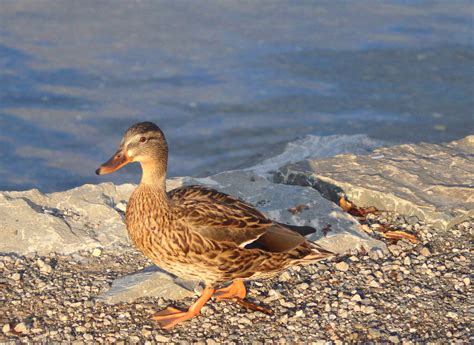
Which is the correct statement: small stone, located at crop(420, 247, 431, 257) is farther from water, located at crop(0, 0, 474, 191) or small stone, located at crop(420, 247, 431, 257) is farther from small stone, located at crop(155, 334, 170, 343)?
water, located at crop(0, 0, 474, 191)

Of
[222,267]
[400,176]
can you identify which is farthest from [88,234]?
[400,176]

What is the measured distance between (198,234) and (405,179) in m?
2.58

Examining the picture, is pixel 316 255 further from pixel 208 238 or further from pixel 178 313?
pixel 178 313

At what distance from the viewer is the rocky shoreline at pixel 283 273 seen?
545 centimetres

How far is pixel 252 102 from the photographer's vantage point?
13367 mm

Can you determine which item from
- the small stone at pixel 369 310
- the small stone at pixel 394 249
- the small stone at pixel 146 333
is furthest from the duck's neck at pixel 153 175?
the small stone at pixel 394 249

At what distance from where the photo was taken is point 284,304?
18.8 feet

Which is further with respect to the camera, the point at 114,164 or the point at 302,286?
the point at 302,286

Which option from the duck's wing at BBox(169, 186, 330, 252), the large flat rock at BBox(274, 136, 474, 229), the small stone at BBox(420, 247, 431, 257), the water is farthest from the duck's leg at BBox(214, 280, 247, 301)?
the water

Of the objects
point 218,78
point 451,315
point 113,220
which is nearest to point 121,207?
point 113,220

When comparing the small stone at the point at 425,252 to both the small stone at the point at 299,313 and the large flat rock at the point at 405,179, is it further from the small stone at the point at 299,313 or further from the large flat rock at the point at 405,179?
the small stone at the point at 299,313

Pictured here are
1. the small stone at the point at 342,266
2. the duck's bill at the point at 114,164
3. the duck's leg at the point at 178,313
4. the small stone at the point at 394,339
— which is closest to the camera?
the small stone at the point at 394,339

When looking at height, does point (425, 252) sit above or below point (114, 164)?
below

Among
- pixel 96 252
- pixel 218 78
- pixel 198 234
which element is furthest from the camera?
pixel 218 78
